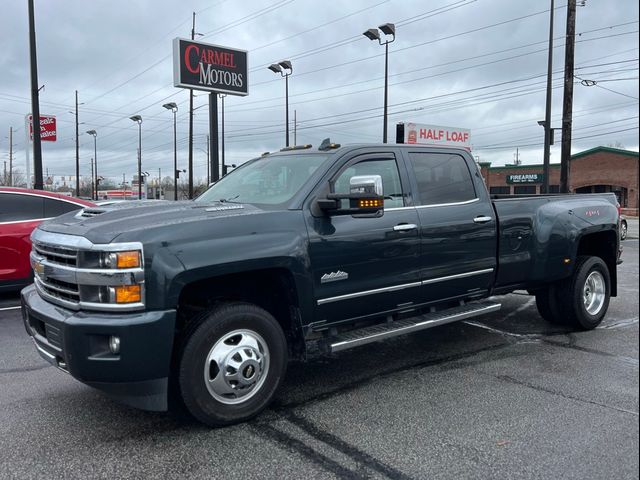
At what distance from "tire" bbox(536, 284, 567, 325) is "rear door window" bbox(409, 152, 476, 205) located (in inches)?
69.5

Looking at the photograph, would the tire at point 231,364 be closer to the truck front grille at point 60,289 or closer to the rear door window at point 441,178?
the truck front grille at point 60,289

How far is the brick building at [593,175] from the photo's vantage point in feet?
150

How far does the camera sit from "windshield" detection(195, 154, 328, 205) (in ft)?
14.6

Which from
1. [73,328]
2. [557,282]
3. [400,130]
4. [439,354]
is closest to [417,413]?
[439,354]

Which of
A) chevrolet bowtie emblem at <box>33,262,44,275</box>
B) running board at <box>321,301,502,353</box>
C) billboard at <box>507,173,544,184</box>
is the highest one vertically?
billboard at <box>507,173,544,184</box>

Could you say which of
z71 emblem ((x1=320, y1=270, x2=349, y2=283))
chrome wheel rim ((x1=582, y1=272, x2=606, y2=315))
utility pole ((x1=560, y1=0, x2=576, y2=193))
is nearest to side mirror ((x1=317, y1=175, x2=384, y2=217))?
z71 emblem ((x1=320, y1=270, x2=349, y2=283))

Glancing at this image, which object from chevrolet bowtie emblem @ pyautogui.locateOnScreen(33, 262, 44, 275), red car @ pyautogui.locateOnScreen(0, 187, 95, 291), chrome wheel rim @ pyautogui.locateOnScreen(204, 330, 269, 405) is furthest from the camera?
red car @ pyautogui.locateOnScreen(0, 187, 95, 291)

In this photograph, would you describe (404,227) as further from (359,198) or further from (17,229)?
(17,229)

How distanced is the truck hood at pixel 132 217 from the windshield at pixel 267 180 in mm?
305

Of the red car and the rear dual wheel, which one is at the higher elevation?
the red car

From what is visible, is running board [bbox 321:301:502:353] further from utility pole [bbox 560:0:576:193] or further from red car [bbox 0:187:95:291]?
utility pole [bbox 560:0:576:193]

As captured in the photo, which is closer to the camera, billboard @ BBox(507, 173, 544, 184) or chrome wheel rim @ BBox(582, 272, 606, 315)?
chrome wheel rim @ BBox(582, 272, 606, 315)

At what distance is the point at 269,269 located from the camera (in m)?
3.94

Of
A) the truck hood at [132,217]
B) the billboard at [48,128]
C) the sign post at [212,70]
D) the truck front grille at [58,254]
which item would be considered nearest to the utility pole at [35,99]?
the sign post at [212,70]
